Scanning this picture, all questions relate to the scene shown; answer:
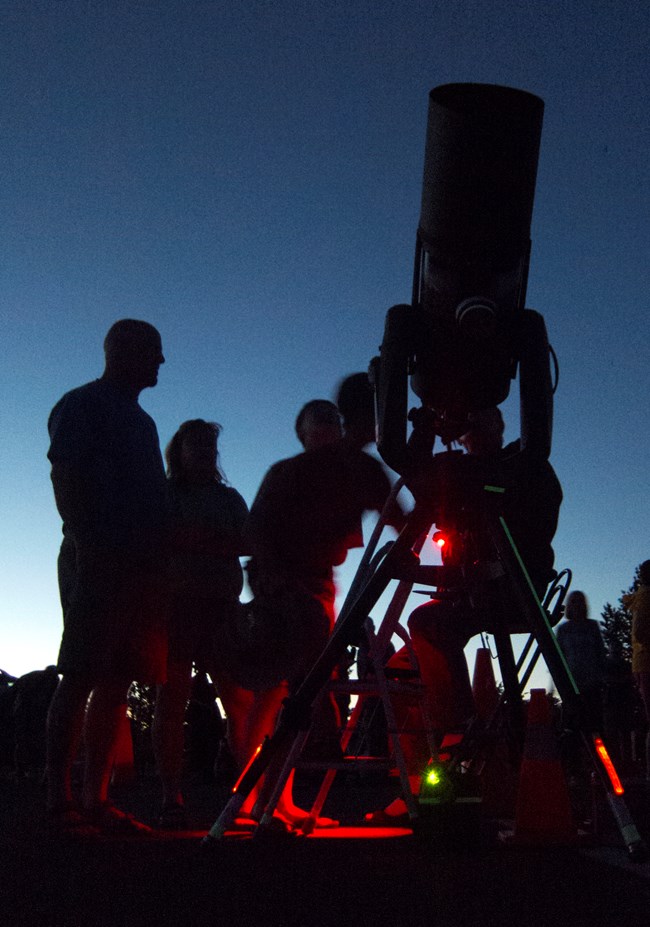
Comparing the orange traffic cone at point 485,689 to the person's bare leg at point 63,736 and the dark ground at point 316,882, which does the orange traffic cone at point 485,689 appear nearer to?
the dark ground at point 316,882

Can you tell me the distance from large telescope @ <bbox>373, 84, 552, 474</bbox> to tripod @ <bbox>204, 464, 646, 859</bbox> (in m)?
0.27

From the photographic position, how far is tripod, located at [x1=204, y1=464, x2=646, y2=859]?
2676 millimetres

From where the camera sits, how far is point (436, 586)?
11.3ft

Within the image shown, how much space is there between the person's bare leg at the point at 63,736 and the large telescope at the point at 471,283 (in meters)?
1.90

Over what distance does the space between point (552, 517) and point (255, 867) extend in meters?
1.80

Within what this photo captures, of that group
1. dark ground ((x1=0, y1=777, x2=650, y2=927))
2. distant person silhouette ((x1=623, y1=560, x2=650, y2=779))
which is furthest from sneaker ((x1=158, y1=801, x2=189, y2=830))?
distant person silhouette ((x1=623, y1=560, x2=650, y2=779))

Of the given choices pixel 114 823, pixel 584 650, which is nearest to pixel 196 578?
pixel 114 823

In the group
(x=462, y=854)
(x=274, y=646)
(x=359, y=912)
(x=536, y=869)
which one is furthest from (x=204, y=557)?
(x=359, y=912)

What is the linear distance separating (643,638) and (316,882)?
5.62 meters

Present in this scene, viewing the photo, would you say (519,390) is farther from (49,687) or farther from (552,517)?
(49,687)

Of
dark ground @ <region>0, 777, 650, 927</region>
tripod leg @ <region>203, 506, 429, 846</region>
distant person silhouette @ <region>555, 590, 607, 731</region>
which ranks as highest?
distant person silhouette @ <region>555, 590, 607, 731</region>

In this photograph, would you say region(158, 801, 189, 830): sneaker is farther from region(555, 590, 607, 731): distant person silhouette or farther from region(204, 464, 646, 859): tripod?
region(555, 590, 607, 731): distant person silhouette

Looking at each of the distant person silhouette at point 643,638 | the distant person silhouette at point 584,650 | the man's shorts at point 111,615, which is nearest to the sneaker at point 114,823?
the man's shorts at point 111,615

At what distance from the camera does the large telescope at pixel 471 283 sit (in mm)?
Result: 2965
